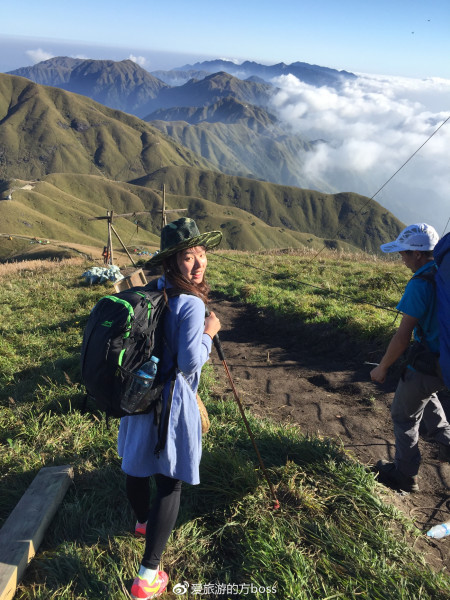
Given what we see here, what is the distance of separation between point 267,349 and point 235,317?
237 cm

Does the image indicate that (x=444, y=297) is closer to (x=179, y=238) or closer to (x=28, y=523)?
(x=179, y=238)

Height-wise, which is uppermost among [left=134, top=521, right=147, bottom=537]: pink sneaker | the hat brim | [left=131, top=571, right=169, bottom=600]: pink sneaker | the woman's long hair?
the hat brim

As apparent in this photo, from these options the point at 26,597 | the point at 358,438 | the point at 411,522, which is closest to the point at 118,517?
the point at 26,597

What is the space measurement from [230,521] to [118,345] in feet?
6.92

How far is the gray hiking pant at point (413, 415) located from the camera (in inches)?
149

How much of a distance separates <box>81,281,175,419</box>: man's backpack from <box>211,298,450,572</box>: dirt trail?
2918mm

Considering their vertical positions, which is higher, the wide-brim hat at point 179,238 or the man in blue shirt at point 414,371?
the wide-brim hat at point 179,238

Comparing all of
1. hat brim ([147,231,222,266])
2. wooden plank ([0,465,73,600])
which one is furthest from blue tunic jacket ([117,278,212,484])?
wooden plank ([0,465,73,600])

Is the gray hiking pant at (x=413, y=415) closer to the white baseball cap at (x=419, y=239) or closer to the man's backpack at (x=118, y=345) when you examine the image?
the white baseball cap at (x=419, y=239)

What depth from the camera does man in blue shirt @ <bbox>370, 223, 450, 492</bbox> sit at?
3.55m

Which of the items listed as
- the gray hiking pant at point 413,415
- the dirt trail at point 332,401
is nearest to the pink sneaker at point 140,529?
the dirt trail at point 332,401

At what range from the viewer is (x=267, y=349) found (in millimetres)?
8750

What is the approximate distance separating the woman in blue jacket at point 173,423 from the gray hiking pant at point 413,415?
2298mm

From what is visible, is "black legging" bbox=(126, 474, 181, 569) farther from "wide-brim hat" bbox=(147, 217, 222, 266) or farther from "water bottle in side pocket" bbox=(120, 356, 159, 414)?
"wide-brim hat" bbox=(147, 217, 222, 266)
